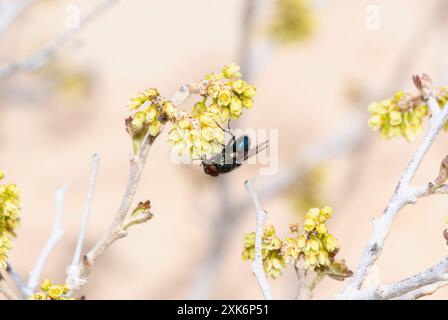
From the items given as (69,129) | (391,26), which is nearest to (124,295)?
(69,129)

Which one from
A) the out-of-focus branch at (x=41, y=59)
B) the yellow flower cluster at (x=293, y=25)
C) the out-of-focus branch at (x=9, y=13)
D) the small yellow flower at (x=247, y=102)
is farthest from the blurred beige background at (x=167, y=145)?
the small yellow flower at (x=247, y=102)

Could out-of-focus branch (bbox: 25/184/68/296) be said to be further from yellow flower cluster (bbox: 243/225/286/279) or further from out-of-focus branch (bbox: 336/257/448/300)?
out-of-focus branch (bbox: 336/257/448/300)

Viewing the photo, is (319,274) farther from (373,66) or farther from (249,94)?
(373,66)

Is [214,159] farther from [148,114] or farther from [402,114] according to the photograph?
[402,114]

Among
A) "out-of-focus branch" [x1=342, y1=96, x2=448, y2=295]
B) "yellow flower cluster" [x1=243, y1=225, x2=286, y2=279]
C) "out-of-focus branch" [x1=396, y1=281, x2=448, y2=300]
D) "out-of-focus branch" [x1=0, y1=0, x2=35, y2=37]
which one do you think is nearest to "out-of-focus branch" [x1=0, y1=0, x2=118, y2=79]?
"out-of-focus branch" [x1=0, y1=0, x2=35, y2=37]

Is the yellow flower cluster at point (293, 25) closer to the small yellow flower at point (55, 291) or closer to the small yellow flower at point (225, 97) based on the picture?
the small yellow flower at point (225, 97)

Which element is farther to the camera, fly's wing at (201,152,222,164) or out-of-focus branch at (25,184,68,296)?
out-of-focus branch at (25,184,68,296)

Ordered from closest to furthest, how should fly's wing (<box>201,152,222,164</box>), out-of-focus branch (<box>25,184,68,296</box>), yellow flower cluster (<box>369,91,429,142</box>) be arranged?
fly's wing (<box>201,152,222,164</box>)
out-of-focus branch (<box>25,184,68,296</box>)
yellow flower cluster (<box>369,91,429,142</box>)

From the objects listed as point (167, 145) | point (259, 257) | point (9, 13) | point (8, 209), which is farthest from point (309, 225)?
point (167, 145)
